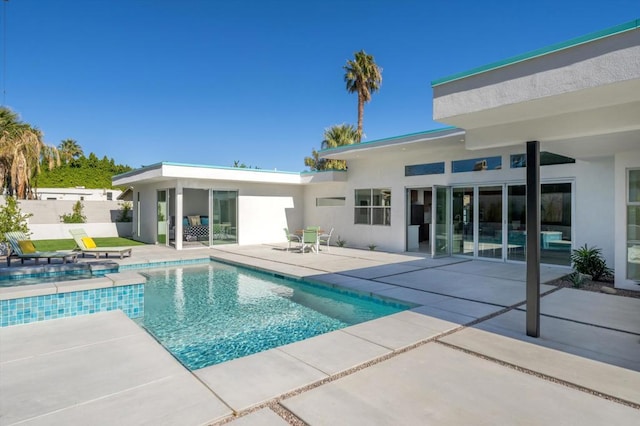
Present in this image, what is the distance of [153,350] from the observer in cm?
411

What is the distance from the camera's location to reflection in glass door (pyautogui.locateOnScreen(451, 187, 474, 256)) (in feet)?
38.6

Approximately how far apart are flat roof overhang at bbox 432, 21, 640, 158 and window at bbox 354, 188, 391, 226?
922 cm

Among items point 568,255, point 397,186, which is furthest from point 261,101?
point 568,255

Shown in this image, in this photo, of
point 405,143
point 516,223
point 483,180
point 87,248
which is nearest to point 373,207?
point 405,143

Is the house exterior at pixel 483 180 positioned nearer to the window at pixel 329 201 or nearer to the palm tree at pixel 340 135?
the window at pixel 329 201

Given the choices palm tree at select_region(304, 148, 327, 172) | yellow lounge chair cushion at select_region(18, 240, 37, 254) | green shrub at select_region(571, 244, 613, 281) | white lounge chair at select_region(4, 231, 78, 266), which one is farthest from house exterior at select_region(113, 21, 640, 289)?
palm tree at select_region(304, 148, 327, 172)

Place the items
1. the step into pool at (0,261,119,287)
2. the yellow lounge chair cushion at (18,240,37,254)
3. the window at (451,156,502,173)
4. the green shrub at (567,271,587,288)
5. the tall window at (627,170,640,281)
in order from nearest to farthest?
the tall window at (627,170,640,281), the green shrub at (567,271,587,288), the step into pool at (0,261,119,287), the yellow lounge chair cushion at (18,240,37,254), the window at (451,156,502,173)

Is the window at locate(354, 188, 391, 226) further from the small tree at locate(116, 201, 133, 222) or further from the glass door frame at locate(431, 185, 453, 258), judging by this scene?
the small tree at locate(116, 201, 133, 222)

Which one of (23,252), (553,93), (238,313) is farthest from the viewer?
(23,252)

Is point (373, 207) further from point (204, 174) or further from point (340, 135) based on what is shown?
point (340, 135)

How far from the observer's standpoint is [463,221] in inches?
470

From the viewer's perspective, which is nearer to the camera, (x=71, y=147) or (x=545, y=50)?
(x=545, y=50)

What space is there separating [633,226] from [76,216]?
23.4m

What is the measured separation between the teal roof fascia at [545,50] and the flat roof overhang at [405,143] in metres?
5.72
